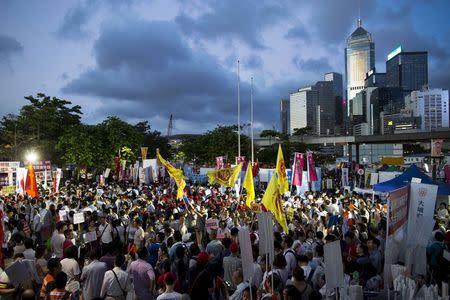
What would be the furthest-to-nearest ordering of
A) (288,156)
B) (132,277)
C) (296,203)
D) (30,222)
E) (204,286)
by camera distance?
(288,156)
(296,203)
(30,222)
(132,277)
(204,286)

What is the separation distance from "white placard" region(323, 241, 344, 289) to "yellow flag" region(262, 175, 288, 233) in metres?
3.53

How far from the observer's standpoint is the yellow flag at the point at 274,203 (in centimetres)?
904

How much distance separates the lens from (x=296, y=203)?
1680cm

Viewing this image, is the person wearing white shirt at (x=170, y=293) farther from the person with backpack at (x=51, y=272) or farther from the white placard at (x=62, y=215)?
the white placard at (x=62, y=215)

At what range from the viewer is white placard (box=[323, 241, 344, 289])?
545 centimetres

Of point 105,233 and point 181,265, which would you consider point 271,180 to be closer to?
point 181,265

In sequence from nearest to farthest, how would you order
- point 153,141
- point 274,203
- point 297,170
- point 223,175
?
point 274,203, point 223,175, point 297,170, point 153,141

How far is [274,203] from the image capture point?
30.0ft

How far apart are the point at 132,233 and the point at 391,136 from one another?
46917 millimetres

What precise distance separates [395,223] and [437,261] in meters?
1.57

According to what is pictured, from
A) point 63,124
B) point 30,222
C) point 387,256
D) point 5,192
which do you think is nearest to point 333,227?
point 387,256

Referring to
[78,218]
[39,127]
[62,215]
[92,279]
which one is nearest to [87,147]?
[39,127]

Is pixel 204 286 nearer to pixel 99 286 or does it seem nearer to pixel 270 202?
pixel 99 286

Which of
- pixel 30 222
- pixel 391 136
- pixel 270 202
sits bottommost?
pixel 30 222
